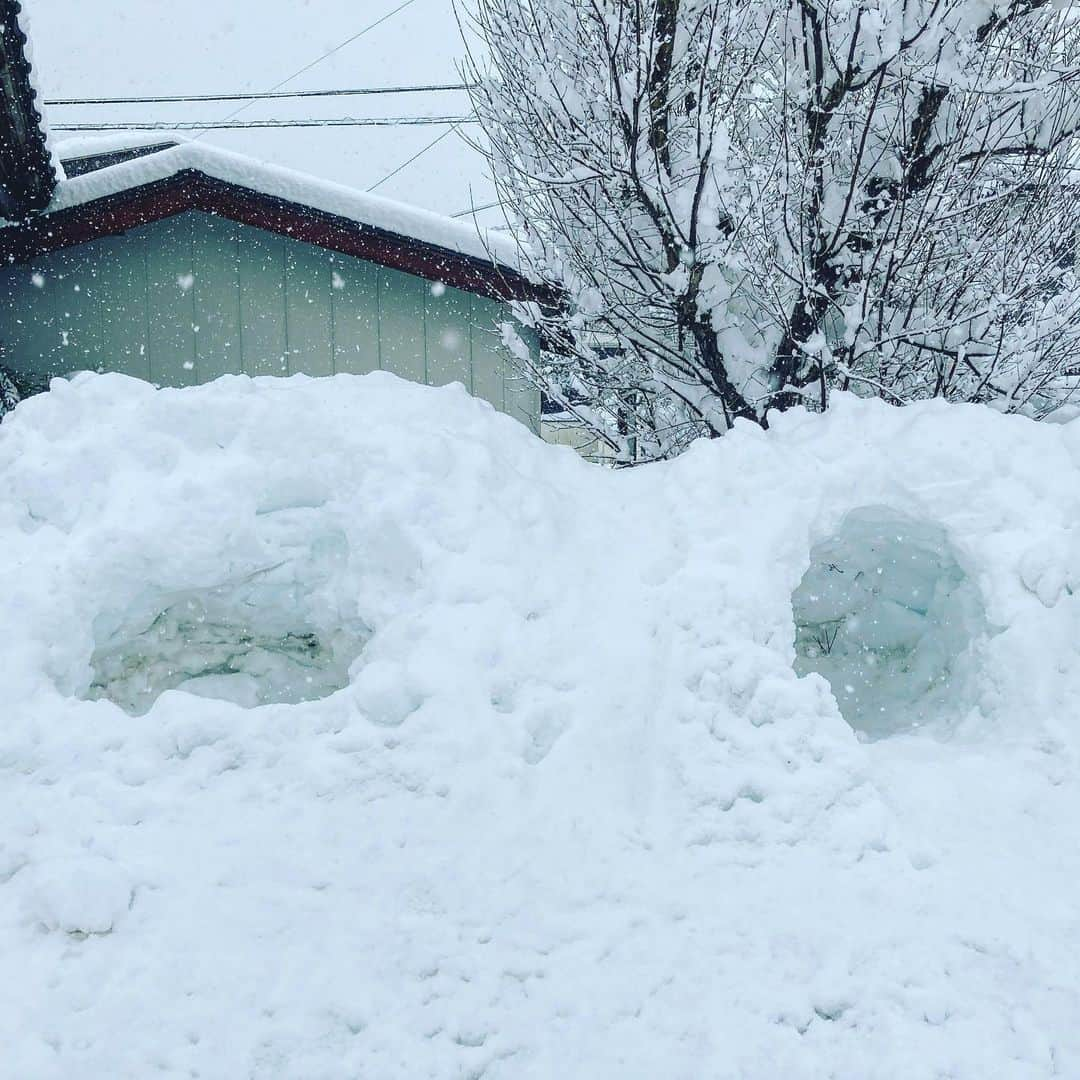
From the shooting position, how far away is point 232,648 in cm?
375

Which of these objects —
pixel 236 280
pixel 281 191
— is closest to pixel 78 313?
pixel 236 280

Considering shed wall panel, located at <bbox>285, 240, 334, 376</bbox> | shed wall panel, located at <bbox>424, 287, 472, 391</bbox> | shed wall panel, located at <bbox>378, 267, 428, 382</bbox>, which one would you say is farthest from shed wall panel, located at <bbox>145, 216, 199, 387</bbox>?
shed wall panel, located at <bbox>424, 287, 472, 391</bbox>

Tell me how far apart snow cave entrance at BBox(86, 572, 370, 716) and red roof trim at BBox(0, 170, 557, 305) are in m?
4.29

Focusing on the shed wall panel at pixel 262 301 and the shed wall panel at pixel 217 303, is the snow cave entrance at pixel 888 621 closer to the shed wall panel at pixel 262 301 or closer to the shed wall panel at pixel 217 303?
the shed wall panel at pixel 262 301

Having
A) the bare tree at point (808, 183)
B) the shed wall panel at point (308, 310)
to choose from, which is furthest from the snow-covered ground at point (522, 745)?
the shed wall panel at point (308, 310)

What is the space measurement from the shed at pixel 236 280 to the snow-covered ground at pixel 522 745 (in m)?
3.99

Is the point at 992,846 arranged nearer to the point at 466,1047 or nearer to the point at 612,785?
the point at 612,785

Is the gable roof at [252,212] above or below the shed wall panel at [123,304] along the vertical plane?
above

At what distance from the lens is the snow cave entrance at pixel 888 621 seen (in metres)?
3.73

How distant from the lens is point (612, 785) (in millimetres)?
2955

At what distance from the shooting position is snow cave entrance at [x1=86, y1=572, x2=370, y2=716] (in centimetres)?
353

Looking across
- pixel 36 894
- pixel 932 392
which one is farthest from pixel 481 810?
pixel 932 392

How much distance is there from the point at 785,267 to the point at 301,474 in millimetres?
2906

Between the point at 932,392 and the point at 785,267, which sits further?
the point at 932,392
